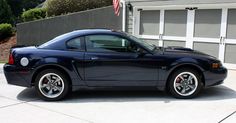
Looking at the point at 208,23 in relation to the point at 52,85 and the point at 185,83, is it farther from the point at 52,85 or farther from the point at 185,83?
the point at 52,85

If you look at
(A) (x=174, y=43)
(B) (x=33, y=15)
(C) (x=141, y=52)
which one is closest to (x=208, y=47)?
(A) (x=174, y=43)

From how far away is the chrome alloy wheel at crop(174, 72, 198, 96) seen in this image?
5.84m

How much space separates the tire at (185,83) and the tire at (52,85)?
207 centimetres

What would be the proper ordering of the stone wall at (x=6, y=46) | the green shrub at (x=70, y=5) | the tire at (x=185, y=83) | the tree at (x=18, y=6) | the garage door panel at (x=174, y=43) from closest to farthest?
1. the tire at (x=185, y=83)
2. the garage door panel at (x=174, y=43)
3. the stone wall at (x=6, y=46)
4. the green shrub at (x=70, y=5)
5. the tree at (x=18, y=6)

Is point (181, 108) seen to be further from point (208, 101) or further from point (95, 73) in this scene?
point (95, 73)

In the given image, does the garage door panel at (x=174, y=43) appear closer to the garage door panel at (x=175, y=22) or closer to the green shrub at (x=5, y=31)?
the garage door panel at (x=175, y=22)

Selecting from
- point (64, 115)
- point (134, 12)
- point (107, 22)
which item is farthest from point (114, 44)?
point (107, 22)

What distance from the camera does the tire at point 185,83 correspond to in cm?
582

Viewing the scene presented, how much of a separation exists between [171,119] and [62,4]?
11.4m

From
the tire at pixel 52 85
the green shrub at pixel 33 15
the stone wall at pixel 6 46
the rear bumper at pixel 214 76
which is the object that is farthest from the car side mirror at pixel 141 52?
the green shrub at pixel 33 15

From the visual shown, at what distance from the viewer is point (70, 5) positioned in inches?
586

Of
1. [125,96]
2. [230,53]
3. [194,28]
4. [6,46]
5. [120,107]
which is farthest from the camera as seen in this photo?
[6,46]

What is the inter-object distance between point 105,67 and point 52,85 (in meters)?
1.09

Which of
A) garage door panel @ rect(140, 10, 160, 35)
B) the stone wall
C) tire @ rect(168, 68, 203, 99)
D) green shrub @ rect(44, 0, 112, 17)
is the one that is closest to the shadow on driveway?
tire @ rect(168, 68, 203, 99)
